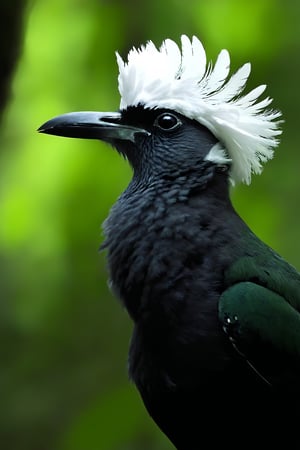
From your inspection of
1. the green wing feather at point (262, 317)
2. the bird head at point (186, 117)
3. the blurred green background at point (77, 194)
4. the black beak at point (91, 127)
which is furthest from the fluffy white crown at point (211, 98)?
the blurred green background at point (77, 194)

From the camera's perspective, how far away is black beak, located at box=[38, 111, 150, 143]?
5.34 metres

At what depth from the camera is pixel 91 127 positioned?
5.42 m

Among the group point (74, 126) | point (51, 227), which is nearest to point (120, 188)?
point (51, 227)

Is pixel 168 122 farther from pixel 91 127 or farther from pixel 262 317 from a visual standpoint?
pixel 262 317

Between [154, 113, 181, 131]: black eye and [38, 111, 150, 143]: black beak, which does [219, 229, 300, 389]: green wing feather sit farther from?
[38, 111, 150, 143]: black beak

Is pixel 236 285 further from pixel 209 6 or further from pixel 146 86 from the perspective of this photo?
pixel 209 6

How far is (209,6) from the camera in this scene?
25.8 feet

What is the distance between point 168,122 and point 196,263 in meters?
0.86

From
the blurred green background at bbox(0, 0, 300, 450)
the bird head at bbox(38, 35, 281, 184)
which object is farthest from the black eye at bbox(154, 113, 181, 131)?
the blurred green background at bbox(0, 0, 300, 450)

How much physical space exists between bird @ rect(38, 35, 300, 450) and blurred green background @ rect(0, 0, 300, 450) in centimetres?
214

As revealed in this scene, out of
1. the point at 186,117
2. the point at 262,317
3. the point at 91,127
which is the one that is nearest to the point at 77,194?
the point at 91,127

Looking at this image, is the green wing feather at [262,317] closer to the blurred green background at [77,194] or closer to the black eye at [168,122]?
the black eye at [168,122]

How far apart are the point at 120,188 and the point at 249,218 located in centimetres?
99

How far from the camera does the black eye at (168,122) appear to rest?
5.44 metres
